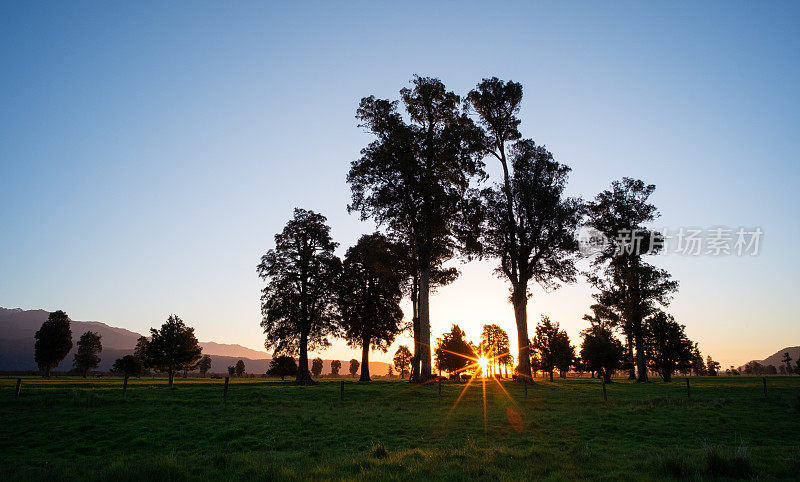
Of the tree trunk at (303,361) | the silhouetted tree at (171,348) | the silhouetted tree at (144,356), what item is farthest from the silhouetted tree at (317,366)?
the tree trunk at (303,361)

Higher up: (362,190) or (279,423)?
(362,190)

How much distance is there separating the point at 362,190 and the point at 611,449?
84.8ft

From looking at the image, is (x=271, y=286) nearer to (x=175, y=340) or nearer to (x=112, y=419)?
(x=175, y=340)

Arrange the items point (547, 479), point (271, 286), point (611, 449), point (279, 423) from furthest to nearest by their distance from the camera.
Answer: point (271, 286)
point (279, 423)
point (611, 449)
point (547, 479)

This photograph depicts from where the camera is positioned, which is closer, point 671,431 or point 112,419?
point 671,431

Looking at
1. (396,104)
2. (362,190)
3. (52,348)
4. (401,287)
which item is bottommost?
(52,348)

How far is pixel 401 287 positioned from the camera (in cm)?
4769

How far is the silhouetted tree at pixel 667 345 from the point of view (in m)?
56.3

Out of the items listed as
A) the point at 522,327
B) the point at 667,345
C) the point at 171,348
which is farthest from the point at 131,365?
the point at 667,345

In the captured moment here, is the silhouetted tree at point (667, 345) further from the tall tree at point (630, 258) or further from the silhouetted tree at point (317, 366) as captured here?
the silhouetted tree at point (317, 366)

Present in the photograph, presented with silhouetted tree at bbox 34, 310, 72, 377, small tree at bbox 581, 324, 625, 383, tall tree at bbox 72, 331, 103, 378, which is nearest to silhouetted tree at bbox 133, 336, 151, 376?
tall tree at bbox 72, 331, 103, 378

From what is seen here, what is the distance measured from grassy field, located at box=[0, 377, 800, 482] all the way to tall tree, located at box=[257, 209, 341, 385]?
2014 cm

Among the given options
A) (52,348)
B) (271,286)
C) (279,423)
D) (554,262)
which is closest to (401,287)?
(271,286)

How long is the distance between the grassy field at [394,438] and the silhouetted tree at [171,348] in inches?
1206
